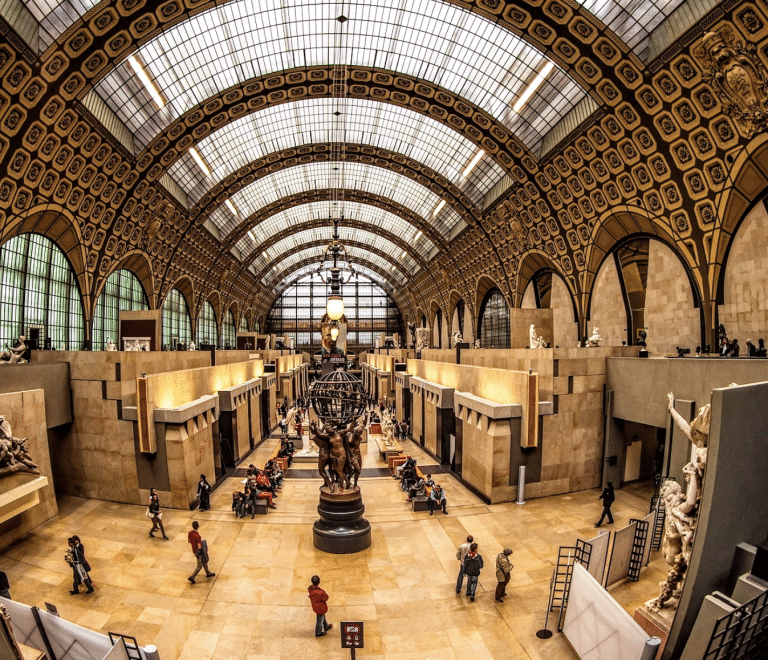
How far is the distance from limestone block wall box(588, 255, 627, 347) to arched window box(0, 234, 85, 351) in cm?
2585

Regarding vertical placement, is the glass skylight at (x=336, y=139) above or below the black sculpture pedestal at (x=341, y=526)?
above

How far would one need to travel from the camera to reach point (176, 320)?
38.6 meters

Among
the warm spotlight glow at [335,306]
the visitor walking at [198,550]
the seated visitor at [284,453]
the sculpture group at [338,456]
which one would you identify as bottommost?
the seated visitor at [284,453]

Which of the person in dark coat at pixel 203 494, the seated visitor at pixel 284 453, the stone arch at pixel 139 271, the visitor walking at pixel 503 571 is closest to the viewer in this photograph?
the visitor walking at pixel 503 571

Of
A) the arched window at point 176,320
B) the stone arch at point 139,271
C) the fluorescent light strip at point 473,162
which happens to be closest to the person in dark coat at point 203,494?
the stone arch at point 139,271

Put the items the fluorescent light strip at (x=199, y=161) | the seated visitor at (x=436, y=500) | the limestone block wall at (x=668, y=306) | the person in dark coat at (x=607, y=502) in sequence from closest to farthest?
the person in dark coat at (x=607, y=502) → the seated visitor at (x=436, y=500) → the limestone block wall at (x=668, y=306) → the fluorescent light strip at (x=199, y=161)

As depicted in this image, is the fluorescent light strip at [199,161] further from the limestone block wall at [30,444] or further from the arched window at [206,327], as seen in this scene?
the limestone block wall at [30,444]

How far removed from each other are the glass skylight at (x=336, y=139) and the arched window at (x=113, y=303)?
696cm

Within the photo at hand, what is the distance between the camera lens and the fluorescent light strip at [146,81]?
21.0m

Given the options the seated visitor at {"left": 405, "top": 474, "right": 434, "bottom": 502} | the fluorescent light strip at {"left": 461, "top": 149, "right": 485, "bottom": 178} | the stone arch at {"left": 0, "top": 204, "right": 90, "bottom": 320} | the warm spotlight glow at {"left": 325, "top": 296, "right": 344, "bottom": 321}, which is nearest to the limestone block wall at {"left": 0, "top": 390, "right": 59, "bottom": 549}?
the warm spotlight glow at {"left": 325, "top": 296, "right": 344, "bottom": 321}

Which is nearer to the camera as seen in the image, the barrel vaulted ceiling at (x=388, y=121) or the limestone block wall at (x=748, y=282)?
the limestone block wall at (x=748, y=282)

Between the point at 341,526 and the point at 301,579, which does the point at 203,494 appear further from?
the point at 301,579

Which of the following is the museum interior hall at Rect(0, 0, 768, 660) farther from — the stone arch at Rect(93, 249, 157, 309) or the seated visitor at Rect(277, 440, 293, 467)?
the seated visitor at Rect(277, 440, 293, 467)

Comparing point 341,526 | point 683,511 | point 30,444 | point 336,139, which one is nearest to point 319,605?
point 341,526
